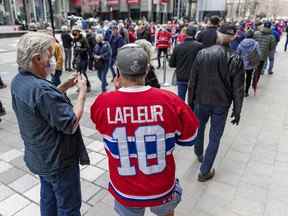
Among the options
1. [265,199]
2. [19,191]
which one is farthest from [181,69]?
[19,191]

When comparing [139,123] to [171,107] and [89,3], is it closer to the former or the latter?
[171,107]

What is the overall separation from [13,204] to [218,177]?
2.42 m

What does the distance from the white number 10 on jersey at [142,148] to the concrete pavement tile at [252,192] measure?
1.81m

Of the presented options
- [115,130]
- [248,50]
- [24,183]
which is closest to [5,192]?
[24,183]

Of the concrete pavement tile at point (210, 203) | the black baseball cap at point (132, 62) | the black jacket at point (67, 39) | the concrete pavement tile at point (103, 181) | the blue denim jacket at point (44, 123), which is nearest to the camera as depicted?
the black baseball cap at point (132, 62)

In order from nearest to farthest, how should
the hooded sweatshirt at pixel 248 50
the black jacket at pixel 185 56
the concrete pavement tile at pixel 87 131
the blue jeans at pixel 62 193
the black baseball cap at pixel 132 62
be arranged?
1. the black baseball cap at pixel 132 62
2. the blue jeans at pixel 62 193
3. the black jacket at pixel 185 56
4. the concrete pavement tile at pixel 87 131
5. the hooded sweatshirt at pixel 248 50

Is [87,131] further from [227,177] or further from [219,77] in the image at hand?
[219,77]

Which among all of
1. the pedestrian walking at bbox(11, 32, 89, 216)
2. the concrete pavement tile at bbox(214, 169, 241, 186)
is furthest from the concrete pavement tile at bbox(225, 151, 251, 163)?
the pedestrian walking at bbox(11, 32, 89, 216)

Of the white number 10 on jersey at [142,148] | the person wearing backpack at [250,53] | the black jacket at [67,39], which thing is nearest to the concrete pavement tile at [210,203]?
the white number 10 on jersey at [142,148]

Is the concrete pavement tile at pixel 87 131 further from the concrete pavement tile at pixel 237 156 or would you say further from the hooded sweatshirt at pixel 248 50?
the hooded sweatshirt at pixel 248 50

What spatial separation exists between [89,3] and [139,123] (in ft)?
143

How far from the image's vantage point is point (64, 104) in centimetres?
157

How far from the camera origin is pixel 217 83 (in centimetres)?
277

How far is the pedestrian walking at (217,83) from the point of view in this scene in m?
2.67
